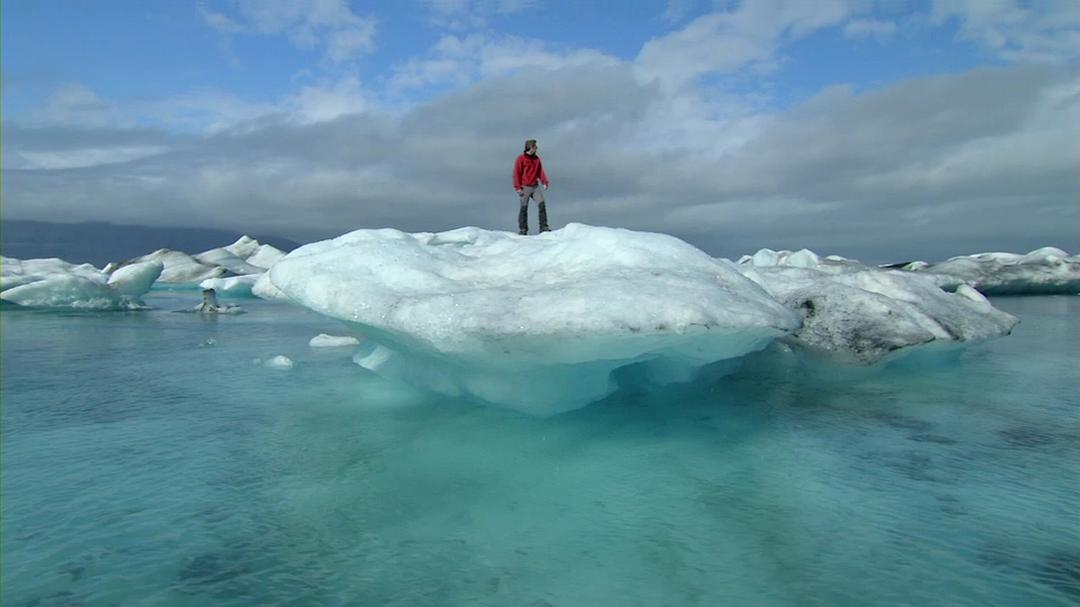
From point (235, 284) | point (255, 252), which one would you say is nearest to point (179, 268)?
point (255, 252)

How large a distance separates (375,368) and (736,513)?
407 cm

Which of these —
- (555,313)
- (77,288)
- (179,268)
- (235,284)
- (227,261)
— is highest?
(227,261)

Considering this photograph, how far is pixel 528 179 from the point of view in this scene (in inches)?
336

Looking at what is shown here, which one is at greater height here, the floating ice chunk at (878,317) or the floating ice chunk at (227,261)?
the floating ice chunk at (227,261)

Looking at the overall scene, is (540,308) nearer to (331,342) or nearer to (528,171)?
(528,171)

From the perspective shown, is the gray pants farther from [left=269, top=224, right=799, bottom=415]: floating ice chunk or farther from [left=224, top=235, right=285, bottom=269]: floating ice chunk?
[left=224, top=235, right=285, bottom=269]: floating ice chunk

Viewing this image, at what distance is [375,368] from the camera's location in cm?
634

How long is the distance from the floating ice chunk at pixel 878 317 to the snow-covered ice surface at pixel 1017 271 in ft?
67.6

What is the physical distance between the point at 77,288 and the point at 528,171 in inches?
657

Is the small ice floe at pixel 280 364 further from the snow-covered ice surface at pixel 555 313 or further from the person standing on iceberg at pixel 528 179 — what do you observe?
the person standing on iceberg at pixel 528 179

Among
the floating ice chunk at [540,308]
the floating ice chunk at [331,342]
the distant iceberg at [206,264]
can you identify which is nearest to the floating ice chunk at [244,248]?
the distant iceberg at [206,264]

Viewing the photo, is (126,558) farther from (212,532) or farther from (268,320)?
(268,320)

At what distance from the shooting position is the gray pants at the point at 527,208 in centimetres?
873

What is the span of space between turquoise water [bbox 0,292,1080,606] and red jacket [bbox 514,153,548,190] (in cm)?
357
